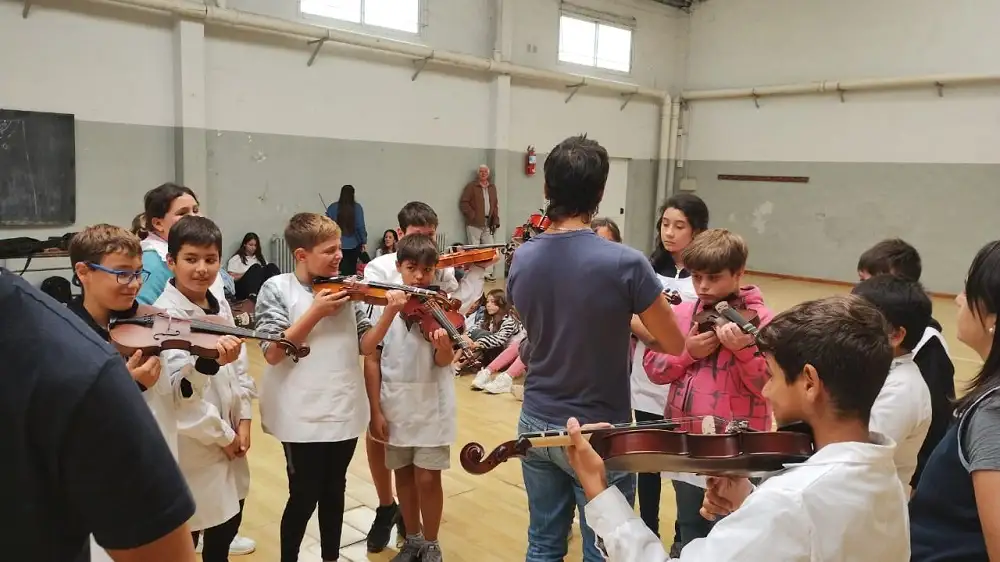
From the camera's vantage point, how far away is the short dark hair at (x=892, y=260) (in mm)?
2603

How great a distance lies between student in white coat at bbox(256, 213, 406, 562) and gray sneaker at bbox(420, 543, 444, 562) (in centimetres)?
36

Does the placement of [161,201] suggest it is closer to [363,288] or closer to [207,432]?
[363,288]

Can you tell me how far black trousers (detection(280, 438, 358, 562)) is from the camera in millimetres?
2375

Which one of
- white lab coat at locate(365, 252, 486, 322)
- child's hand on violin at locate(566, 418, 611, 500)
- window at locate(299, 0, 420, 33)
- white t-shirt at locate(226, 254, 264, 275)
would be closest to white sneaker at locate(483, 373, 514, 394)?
white lab coat at locate(365, 252, 486, 322)

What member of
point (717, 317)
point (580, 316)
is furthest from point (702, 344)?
point (580, 316)

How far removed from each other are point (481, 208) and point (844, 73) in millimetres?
6281

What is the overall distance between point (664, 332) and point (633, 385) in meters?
0.95

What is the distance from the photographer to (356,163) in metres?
8.72

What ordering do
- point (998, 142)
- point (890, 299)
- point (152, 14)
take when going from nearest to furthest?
1. point (890, 299)
2. point (152, 14)
3. point (998, 142)

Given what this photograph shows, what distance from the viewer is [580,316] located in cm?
181

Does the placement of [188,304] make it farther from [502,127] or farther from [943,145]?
[943,145]

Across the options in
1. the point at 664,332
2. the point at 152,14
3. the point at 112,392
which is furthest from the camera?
the point at 152,14

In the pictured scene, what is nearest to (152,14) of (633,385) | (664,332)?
(633,385)

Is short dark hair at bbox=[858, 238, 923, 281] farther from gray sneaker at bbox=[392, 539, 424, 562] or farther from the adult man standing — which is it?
the adult man standing
